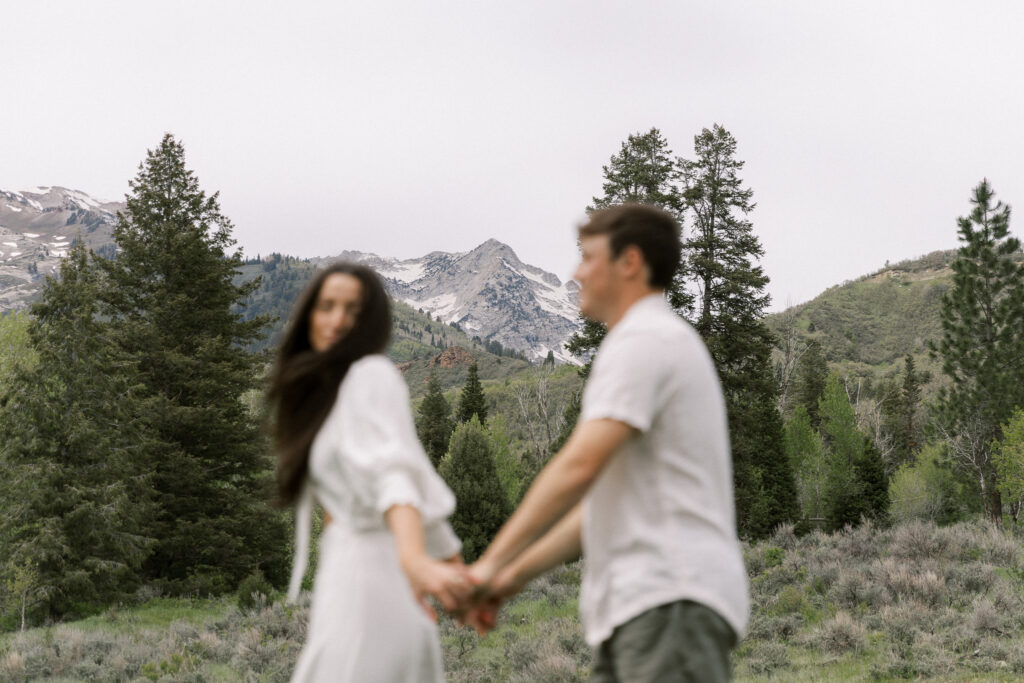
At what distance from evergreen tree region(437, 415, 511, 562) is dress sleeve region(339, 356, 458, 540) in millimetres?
21680

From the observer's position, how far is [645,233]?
2512 millimetres

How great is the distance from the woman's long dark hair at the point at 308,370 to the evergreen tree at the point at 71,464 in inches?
838

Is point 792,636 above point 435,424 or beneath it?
beneath

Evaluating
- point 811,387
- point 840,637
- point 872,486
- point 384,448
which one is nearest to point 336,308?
point 384,448

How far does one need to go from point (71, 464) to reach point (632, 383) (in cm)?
2442

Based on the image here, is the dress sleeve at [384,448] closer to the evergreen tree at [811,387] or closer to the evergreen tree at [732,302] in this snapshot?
the evergreen tree at [732,302]

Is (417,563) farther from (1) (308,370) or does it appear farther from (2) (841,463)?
(2) (841,463)

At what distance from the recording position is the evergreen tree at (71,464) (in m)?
21.6

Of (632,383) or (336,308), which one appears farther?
(336,308)

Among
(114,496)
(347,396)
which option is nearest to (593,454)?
(347,396)

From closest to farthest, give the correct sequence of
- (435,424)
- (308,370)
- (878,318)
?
(308,370), (435,424), (878,318)

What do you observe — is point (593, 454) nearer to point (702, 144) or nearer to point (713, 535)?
point (713, 535)

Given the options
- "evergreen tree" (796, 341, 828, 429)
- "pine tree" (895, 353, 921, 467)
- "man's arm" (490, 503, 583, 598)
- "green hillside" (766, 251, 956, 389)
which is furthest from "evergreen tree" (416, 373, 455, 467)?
"green hillside" (766, 251, 956, 389)

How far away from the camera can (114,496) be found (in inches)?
883
